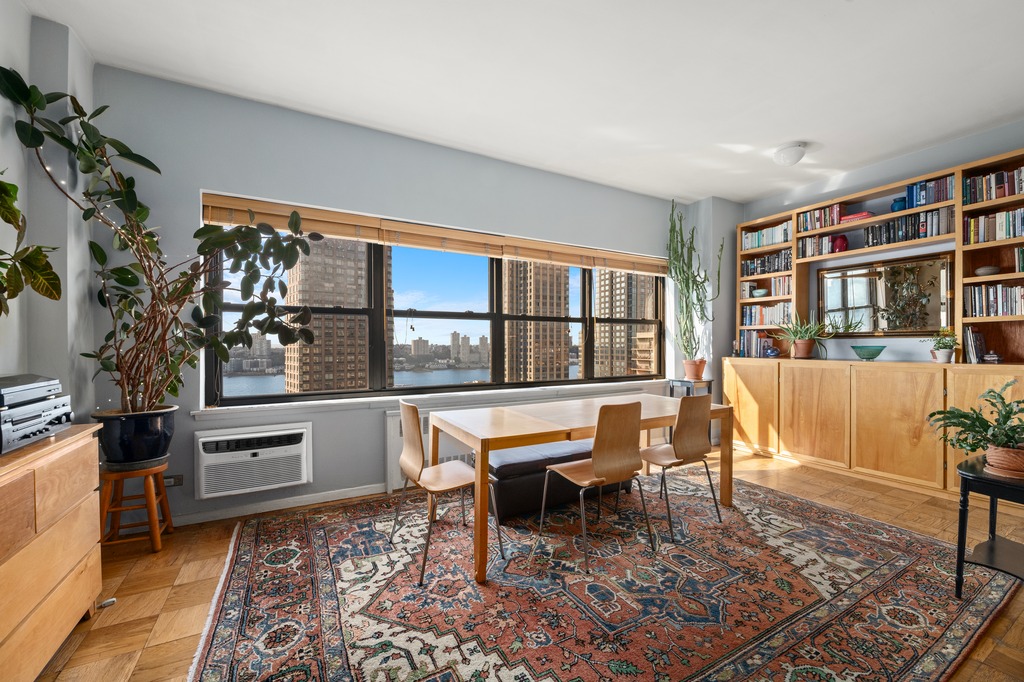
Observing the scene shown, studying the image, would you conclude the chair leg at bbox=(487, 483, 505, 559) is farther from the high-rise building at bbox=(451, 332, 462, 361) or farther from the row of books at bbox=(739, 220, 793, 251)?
the row of books at bbox=(739, 220, 793, 251)

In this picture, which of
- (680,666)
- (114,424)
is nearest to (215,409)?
(114,424)

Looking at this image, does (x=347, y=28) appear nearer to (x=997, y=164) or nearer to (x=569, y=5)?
(x=569, y=5)

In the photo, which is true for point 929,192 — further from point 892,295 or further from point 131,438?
point 131,438

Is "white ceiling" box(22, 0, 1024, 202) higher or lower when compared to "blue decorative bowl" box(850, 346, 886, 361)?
higher

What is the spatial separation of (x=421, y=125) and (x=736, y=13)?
2.19 metres

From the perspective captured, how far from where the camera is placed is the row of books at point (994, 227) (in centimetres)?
326

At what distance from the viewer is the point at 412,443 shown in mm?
2467

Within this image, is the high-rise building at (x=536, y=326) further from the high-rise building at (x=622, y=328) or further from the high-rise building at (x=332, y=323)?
the high-rise building at (x=332, y=323)

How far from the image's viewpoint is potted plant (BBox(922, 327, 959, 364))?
3519 mm

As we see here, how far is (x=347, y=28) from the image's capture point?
2395 mm

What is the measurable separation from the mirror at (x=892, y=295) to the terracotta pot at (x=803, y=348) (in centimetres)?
37

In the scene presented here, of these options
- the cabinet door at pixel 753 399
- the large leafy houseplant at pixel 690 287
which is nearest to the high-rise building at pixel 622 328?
the large leafy houseplant at pixel 690 287

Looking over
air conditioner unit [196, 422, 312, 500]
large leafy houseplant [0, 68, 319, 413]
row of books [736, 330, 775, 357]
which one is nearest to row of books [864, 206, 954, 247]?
row of books [736, 330, 775, 357]

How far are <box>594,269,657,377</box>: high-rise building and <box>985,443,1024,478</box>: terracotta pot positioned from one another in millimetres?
3169
